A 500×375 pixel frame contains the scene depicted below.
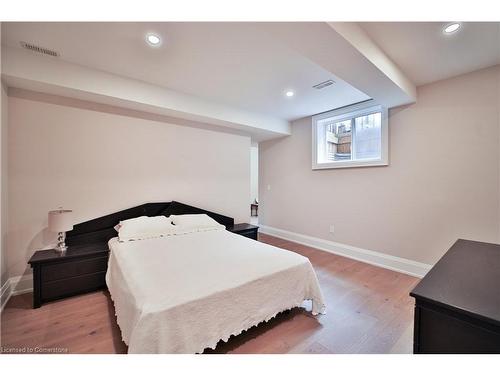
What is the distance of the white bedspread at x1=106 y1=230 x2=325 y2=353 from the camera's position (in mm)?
1304

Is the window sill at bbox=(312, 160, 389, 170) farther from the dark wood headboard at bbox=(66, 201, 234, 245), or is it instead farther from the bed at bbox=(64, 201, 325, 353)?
the dark wood headboard at bbox=(66, 201, 234, 245)

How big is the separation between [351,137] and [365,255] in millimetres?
1979

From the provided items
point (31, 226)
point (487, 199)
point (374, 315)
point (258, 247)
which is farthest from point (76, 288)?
point (487, 199)

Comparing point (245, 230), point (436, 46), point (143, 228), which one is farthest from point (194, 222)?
point (436, 46)

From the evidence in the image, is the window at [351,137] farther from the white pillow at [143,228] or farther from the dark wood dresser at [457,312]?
the white pillow at [143,228]

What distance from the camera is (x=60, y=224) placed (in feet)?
7.69

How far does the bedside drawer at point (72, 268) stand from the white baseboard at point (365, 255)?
11.0ft

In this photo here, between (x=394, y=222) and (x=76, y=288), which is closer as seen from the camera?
(x=76, y=288)

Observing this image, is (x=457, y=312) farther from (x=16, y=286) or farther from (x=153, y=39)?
(x=16, y=286)

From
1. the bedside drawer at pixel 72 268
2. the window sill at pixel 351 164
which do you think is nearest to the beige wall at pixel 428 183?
the window sill at pixel 351 164
